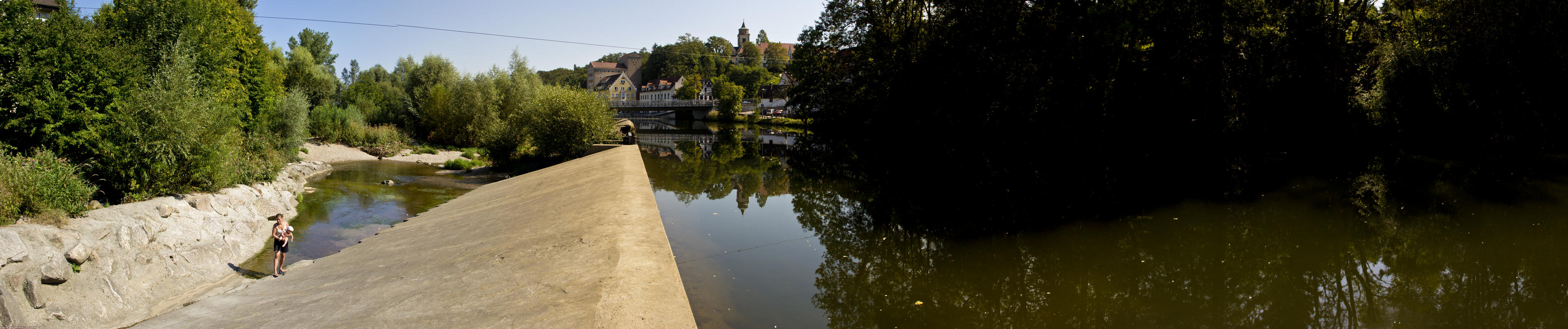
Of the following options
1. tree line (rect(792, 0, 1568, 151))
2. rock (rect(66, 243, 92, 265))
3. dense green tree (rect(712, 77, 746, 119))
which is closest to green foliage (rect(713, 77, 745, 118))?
dense green tree (rect(712, 77, 746, 119))

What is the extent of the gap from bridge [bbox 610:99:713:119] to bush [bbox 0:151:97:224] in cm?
5286

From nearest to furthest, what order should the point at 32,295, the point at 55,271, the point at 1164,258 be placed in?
the point at 32,295, the point at 55,271, the point at 1164,258

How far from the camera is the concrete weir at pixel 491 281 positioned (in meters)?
7.09

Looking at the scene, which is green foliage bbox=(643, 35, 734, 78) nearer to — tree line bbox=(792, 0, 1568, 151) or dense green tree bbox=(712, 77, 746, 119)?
dense green tree bbox=(712, 77, 746, 119)

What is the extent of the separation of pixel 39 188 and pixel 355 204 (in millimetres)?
9972

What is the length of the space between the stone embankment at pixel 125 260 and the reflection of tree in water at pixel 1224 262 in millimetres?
9281

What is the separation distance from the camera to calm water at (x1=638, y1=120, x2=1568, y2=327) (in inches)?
307

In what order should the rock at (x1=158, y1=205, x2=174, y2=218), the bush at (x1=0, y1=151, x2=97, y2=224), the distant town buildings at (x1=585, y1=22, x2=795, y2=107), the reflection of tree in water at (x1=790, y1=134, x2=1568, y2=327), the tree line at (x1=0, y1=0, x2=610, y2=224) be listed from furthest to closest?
1. the distant town buildings at (x1=585, y1=22, x2=795, y2=107)
2. the rock at (x1=158, y1=205, x2=174, y2=218)
3. the tree line at (x1=0, y1=0, x2=610, y2=224)
4. the bush at (x1=0, y1=151, x2=97, y2=224)
5. the reflection of tree in water at (x1=790, y1=134, x2=1568, y2=327)

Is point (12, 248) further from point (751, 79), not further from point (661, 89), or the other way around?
point (661, 89)

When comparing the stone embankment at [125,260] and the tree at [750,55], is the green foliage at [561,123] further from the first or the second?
the tree at [750,55]

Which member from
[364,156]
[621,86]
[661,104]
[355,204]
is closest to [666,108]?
[661,104]

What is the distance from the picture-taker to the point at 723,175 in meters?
24.7

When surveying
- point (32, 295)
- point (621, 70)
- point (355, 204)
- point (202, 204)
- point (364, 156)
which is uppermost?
point (621, 70)

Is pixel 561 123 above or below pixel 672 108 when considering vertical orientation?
above
